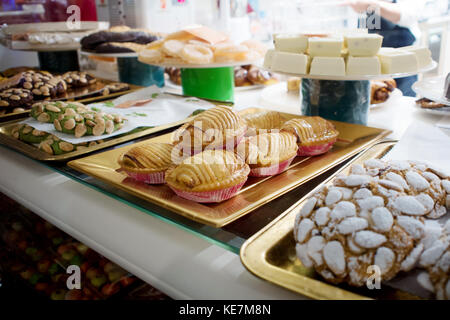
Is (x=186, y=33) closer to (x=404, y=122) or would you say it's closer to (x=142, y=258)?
(x=404, y=122)

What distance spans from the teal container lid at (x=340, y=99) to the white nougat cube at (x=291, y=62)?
76 millimetres

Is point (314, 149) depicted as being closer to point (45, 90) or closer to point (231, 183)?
point (231, 183)

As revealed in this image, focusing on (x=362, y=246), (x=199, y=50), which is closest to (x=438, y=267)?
(x=362, y=246)

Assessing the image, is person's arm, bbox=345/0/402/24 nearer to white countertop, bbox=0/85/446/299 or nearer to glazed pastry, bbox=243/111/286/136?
glazed pastry, bbox=243/111/286/136

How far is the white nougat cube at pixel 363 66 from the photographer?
97cm

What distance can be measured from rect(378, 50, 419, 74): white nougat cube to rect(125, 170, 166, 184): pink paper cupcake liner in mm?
651

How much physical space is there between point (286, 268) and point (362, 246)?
0.10 metres

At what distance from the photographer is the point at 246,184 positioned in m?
0.72

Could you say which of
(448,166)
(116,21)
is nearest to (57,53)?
(116,21)

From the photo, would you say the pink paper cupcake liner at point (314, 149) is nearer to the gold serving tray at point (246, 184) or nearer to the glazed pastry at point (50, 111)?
the gold serving tray at point (246, 184)

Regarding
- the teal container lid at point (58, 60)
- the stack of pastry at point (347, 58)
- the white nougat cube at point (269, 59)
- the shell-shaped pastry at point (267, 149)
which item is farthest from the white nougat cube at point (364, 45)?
the teal container lid at point (58, 60)

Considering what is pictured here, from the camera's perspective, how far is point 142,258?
1.88 ft

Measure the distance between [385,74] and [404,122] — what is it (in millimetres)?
221

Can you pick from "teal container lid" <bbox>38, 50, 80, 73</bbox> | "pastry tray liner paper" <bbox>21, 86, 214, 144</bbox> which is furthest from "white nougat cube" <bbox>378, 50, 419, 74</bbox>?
"teal container lid" <bbox>38, 50, 80, 73</bbox>
